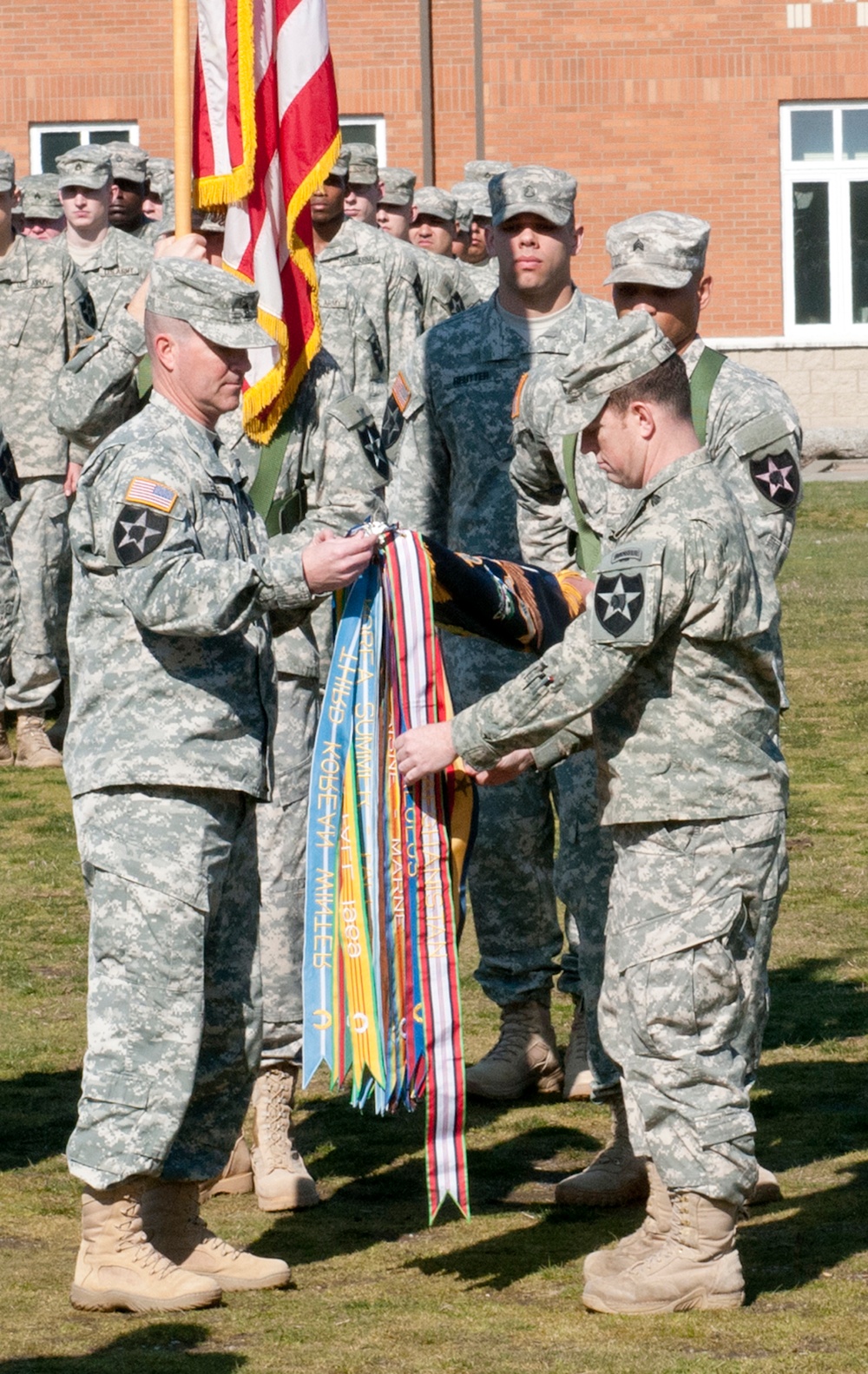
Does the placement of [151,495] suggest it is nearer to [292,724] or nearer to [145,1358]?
[292,724]

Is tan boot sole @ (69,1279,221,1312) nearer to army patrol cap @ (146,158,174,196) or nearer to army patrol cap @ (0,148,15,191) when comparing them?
army patrol cap @ (0,148,15,191)

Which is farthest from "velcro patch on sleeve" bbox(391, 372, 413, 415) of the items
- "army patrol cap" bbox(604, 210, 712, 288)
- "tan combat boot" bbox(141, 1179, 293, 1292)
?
"tan combat boot" bbox(141, 1179, 293, 1292)

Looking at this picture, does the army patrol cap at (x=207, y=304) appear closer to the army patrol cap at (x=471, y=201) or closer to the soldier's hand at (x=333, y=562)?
the soldier's hand at (x=333, y=562)

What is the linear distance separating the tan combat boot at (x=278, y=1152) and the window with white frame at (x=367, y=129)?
20.5 meters

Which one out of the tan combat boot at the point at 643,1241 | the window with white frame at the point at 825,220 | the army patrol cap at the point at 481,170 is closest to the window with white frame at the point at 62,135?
the window with white frame at the point at 825,220

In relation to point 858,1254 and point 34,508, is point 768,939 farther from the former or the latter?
point 34,508

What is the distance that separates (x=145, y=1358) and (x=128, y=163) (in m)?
10.0

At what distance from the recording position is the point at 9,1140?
20.6 ft

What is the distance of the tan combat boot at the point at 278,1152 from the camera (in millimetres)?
5703

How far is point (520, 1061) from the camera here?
6.72 meters

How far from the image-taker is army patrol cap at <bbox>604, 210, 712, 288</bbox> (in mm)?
5438

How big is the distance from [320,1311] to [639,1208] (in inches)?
43.6

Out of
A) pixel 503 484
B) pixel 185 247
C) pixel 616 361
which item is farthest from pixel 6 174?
pixel 616 361

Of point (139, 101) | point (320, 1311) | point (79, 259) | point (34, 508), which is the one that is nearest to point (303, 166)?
point (320, 1311)
